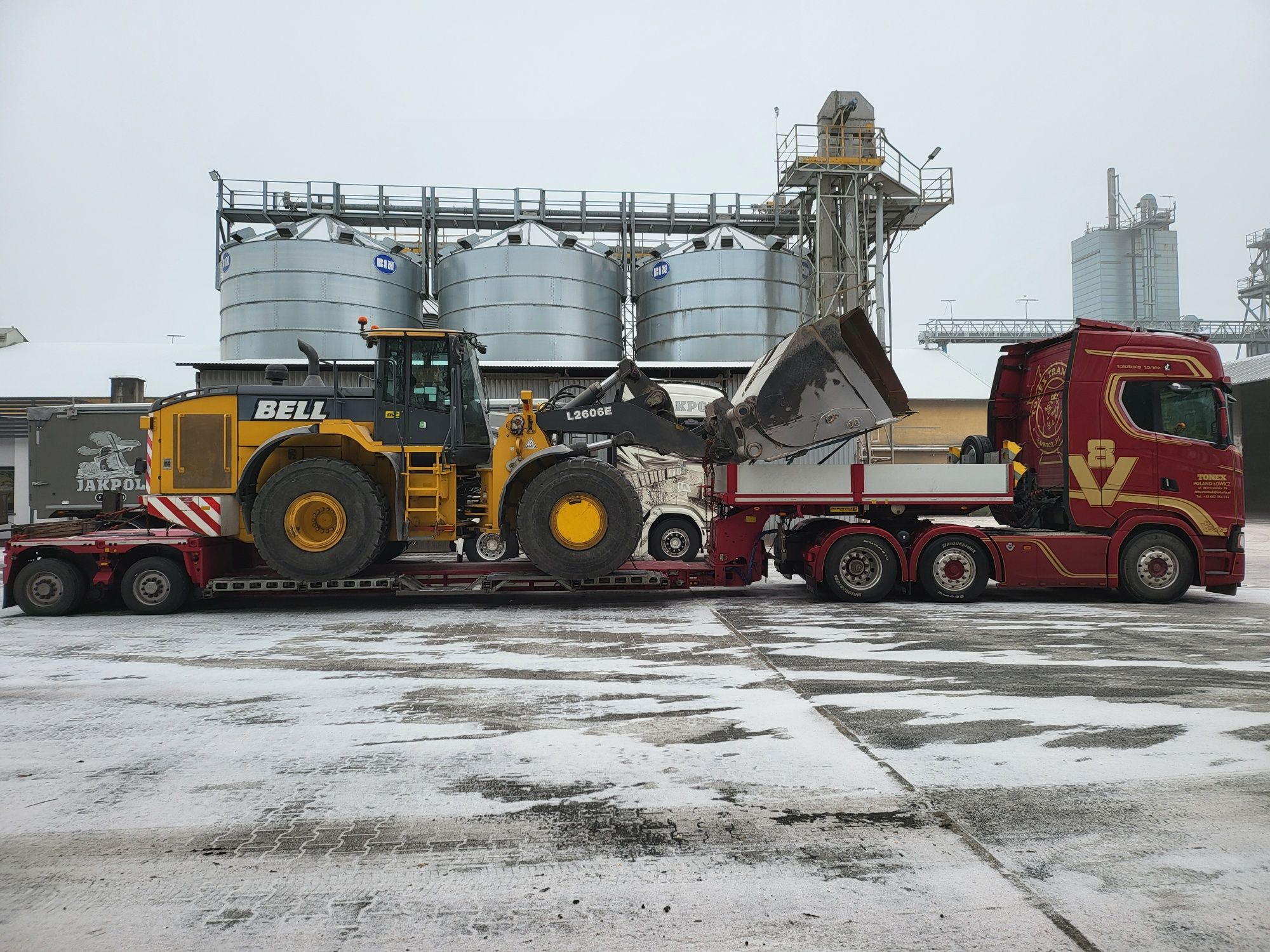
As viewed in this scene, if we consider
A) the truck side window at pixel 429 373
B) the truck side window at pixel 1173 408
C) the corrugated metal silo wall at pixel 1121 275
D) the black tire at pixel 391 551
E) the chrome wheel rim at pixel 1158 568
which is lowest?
the chrome wheel rim at pixel 1158 568

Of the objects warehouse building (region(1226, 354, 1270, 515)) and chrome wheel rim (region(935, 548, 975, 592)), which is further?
warehouse building (region(1226, 354, 1270, 515))

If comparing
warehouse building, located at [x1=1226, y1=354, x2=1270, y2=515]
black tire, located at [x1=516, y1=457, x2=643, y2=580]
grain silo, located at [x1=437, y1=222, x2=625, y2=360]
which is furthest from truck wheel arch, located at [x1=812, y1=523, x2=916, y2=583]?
warehouse building, located at [x1=1226, y1=354, x2=1270, y2=515]

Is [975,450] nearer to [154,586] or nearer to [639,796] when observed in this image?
[639,796]

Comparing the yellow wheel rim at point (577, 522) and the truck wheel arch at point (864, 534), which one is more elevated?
the yellow wheel rim at point (577, 522)

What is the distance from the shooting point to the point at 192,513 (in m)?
8.98

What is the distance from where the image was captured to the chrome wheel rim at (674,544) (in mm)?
13500

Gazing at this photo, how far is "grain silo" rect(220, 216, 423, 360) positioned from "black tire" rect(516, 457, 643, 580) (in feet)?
52.1

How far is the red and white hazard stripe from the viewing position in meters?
8.98

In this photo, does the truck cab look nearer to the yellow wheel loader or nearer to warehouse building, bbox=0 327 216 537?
the yellow wheel loader

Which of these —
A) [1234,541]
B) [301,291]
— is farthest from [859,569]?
[301,291]

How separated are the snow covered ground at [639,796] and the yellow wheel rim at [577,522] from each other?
2.01 m

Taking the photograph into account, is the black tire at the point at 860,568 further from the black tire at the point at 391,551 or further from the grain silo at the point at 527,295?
the grain silo at the point at 527,295

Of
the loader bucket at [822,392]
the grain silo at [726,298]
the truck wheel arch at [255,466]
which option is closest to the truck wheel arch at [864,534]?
the loader bucket at [822,392]

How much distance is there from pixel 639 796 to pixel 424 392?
662cm
